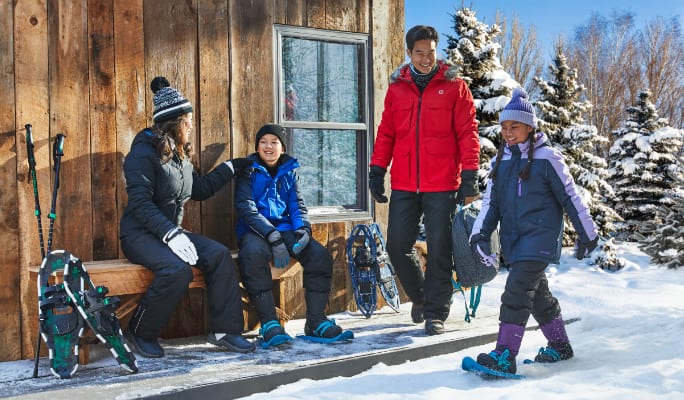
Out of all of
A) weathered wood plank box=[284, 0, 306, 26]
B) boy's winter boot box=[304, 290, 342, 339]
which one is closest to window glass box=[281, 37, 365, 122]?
weathered wood plank box=[284, 0, 306, 26]

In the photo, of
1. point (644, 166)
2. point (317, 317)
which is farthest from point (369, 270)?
point (644, 166)

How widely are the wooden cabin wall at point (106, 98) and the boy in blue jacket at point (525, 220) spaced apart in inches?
71.5

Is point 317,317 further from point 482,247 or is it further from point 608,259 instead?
point 608,259

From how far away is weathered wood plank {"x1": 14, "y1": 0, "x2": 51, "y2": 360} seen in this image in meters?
4.19

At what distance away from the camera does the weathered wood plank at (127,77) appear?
4.52 m

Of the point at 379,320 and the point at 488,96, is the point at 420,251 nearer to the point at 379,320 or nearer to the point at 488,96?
the point at 379,320

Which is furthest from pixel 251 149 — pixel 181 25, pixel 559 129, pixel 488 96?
pixel 559 129

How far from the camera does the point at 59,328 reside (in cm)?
365

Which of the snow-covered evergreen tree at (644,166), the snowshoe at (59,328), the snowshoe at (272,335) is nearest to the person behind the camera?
the snowshoe at (59,328)

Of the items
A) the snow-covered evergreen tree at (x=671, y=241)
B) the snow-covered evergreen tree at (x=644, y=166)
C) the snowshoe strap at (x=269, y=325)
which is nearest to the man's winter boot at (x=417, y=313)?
the snowshoe strap at (x=269, y=325)

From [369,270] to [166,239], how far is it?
1790 mm

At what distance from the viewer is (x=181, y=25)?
4.77 metres

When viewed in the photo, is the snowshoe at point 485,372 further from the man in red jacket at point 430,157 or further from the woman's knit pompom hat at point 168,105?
the woman's knit pompom hat at point 168,105

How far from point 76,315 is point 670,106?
28.8m
